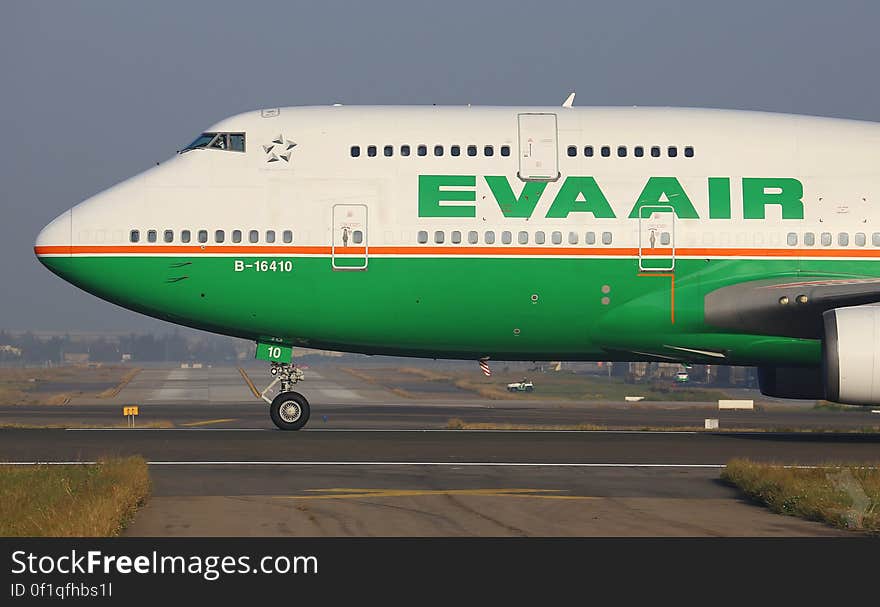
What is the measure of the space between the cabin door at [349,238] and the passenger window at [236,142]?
2.68 metres

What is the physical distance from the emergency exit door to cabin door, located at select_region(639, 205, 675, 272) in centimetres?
219

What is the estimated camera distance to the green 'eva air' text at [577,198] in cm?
2570

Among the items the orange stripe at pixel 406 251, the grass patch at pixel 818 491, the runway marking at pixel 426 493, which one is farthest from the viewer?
the orange stripe at pixel 406 251

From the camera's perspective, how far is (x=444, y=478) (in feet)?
59.3

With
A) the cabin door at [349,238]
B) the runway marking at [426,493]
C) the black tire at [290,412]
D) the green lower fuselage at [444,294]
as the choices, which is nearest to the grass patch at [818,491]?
the runway marking at [426,493]

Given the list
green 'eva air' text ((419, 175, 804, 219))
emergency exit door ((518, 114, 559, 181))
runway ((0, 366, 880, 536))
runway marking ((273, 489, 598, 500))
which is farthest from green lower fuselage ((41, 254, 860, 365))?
runway marking ((273, 489, 598, 500))

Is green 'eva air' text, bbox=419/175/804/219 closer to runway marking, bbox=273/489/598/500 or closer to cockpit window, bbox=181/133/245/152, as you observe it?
cockpit window, bbox=181/133/245/152

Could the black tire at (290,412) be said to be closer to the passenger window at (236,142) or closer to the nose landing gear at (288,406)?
the nose landing gear at (288,406)

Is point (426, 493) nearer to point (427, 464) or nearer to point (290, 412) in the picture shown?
point (427, 464)

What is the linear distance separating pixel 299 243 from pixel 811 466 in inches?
460

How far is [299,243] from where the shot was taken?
84.2 feet

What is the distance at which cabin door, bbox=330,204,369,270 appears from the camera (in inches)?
1009

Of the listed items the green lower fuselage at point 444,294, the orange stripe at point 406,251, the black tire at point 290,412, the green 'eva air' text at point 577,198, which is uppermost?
the green 'eva air' text at point 577,198

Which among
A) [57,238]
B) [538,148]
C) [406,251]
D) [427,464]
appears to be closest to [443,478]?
[427,464]
